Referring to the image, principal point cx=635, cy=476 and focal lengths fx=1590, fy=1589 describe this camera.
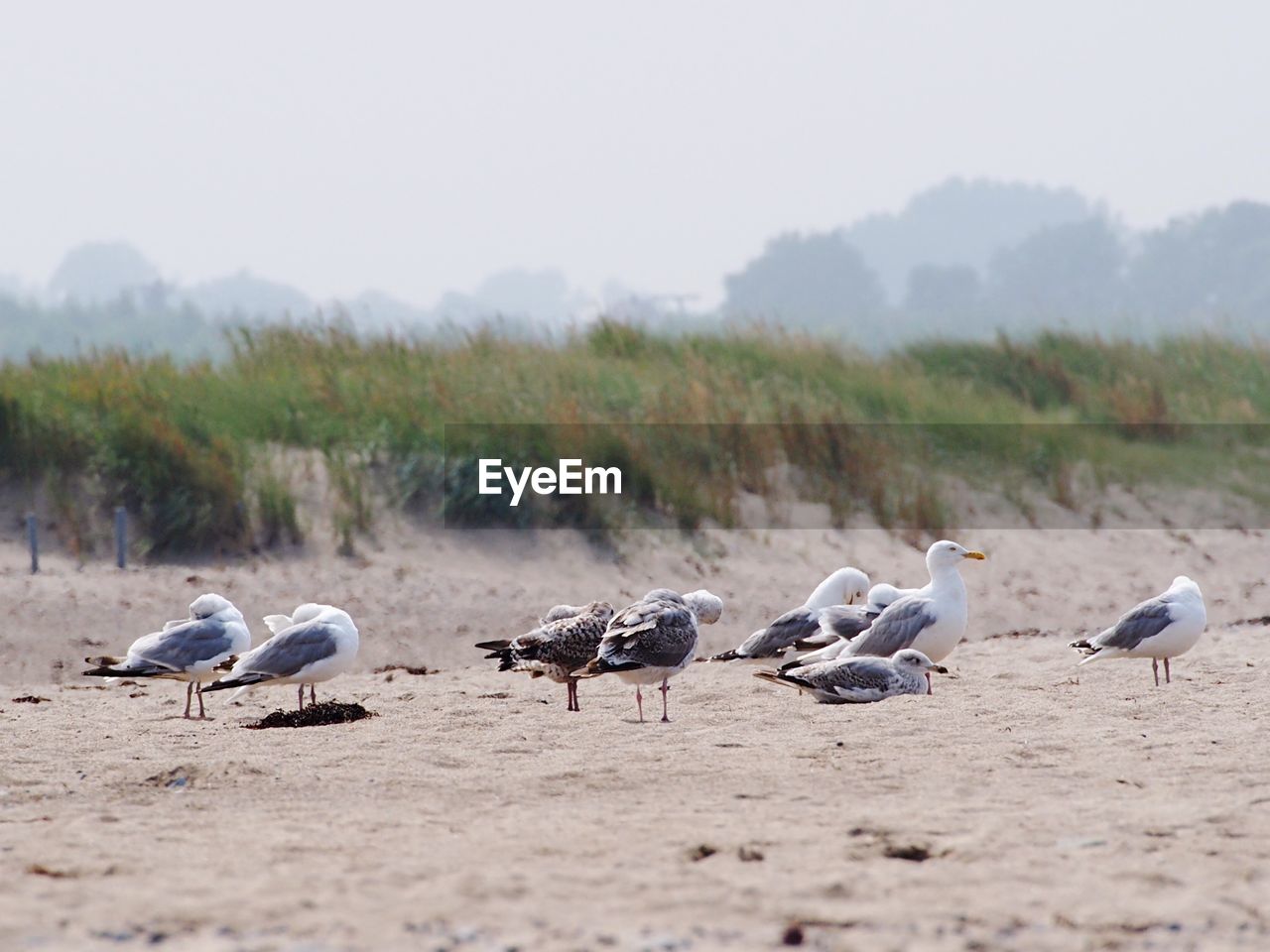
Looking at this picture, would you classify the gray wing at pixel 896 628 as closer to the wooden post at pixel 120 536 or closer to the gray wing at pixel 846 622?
the gray wing at pixel 846 622

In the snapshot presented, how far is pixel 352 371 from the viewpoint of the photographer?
52.1 ft

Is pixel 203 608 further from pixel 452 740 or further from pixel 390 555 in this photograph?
pixel 390 555

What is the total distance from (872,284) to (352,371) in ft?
452

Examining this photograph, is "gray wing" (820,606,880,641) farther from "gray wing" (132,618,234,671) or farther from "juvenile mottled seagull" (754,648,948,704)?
"gray wing" (132,618,234,671)

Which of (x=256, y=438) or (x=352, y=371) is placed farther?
(x=352, y=371)

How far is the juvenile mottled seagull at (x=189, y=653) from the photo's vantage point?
887 cm

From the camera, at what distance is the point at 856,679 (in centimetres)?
852

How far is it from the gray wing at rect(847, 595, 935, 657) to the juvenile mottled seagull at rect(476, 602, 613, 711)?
4.85 ft

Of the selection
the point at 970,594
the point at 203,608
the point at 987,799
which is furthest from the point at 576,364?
the point at 987,799

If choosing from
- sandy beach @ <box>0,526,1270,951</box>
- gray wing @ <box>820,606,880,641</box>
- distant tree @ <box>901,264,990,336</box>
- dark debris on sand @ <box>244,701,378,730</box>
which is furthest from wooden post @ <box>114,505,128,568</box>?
distant tree @ <box>901,264,990,336</box>

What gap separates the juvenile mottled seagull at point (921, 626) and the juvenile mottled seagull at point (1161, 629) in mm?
858

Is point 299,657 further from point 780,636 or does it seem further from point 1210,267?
point 1210,267

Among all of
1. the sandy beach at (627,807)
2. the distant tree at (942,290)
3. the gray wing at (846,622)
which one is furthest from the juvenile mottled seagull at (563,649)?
the distant tree at (942,290)

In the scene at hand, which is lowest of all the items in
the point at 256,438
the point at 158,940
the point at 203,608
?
the point at 158,940
